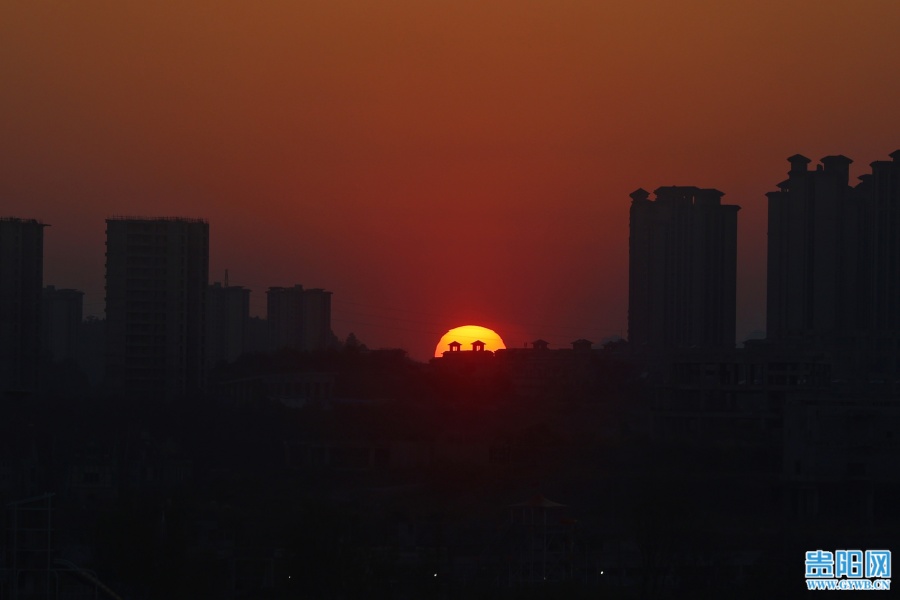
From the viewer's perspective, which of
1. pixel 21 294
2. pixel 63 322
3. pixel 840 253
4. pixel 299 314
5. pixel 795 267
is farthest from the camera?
pixel 63 322

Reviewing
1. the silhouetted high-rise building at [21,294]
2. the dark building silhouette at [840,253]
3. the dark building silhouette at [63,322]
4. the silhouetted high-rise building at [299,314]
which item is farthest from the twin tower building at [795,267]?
the dark building silhouette at [63,322]

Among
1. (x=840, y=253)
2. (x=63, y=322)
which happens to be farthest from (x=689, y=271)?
(x=63, y=322)

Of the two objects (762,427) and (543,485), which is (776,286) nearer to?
(762,427)

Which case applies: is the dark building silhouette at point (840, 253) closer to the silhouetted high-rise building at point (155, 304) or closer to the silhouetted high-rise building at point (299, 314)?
the silhouetted high-rise building at point (155, 304)

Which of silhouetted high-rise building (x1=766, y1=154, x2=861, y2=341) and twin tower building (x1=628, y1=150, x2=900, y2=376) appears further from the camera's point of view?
silhouetted high-rise building (x1=766, y1=154, x2=861, y2=341)

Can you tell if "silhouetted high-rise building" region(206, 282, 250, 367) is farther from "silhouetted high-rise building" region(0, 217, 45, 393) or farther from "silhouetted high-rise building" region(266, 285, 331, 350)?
"silhouetted high-rise building" region(0, 217, 45, 393)

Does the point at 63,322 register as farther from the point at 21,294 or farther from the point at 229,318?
the point at 21,294

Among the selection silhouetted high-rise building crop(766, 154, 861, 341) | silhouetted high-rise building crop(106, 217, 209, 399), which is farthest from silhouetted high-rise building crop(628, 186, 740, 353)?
silhouetted high-rise building crop(106, 217, 209, 399)
